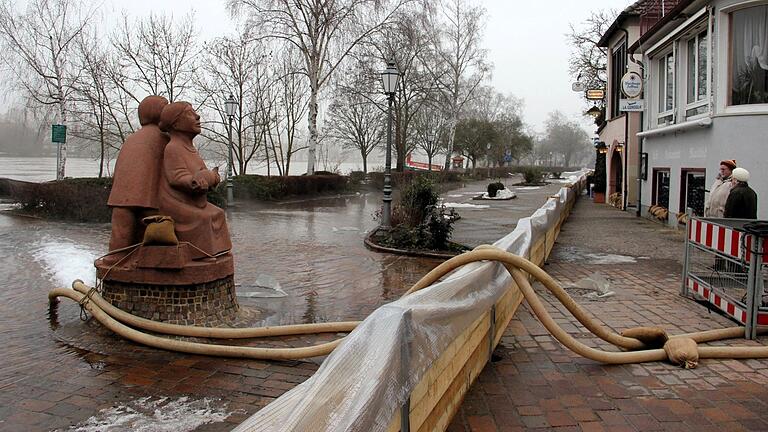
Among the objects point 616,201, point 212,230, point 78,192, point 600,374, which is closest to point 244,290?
point 212,230

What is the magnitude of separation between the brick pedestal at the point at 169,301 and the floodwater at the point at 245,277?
37cm

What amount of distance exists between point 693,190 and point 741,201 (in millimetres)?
7008

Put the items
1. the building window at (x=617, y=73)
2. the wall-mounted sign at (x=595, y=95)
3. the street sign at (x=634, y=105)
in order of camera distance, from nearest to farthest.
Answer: the street sign at (x=634, y=105) → the building window at (x=617, y=73) → the wall-mounted sign at (x=595, y=95)

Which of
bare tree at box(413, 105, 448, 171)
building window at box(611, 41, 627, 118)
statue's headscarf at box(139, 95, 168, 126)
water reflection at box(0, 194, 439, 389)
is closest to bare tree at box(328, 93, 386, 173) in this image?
bare tree at box(413, 105, 448, 171)

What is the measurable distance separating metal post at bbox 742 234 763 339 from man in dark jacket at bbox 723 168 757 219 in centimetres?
296

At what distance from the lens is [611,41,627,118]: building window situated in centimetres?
2350

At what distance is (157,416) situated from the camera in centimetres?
396

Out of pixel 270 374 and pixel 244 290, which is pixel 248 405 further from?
pixel 244 290

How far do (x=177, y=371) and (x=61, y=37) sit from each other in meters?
24.4

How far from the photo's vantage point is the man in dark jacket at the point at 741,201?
8.21 m

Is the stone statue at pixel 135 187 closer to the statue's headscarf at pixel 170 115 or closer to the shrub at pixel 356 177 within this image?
the statue's headscarf at pixel 170 115

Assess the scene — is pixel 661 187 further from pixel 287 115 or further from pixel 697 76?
pixel 287 115

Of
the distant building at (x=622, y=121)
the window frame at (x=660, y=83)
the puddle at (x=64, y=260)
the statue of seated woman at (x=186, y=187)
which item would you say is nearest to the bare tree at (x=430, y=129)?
the distant building at (x=622, y=121)

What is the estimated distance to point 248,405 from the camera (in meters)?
4.18
